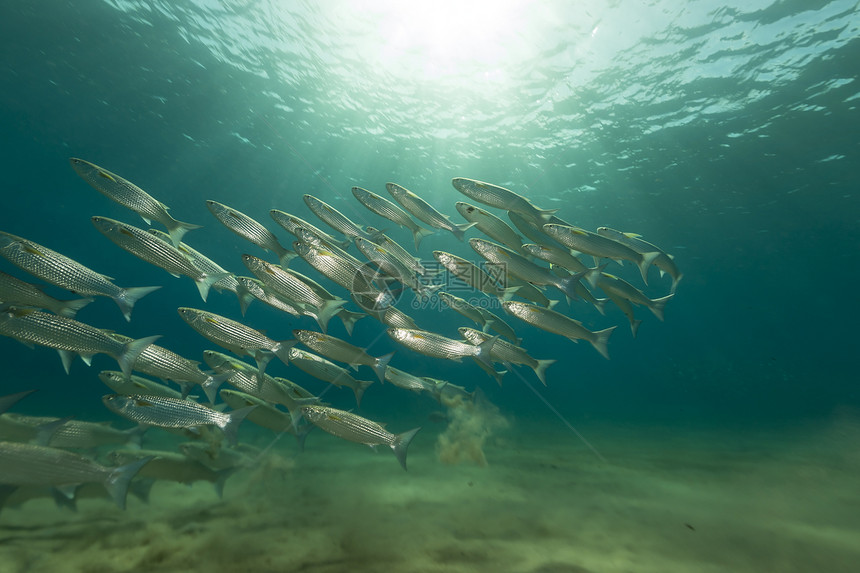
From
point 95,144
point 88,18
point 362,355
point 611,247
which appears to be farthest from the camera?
point 95,144

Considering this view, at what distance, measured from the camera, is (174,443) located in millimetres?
12227

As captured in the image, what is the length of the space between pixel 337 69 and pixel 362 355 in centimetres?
1531

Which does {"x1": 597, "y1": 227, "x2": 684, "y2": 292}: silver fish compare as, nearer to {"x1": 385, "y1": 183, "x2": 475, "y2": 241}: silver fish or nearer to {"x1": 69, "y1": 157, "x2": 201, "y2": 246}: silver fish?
{"x1": 385, "y1": 183, "x2": 475, "y2": 241}: silver fish

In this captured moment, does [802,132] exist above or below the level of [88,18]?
above

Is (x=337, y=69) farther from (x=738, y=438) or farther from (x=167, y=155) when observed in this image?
(x=738, y=438)

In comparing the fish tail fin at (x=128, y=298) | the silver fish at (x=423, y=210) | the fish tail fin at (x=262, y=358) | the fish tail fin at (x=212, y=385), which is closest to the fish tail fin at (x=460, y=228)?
the silver fish at (x=423, y=210)

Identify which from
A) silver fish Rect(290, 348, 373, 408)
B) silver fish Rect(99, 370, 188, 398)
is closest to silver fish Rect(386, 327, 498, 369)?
silver fish Rect(290, 348, 373, 408)

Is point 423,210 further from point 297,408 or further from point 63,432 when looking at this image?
point 63,432

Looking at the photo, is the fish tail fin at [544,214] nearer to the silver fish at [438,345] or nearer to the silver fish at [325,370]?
the silver fish at [438,345]

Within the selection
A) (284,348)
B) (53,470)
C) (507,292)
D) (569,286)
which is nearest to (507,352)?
(507,292)

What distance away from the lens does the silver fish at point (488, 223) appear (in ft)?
18.4

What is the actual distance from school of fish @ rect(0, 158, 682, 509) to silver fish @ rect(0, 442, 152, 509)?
0.01 m

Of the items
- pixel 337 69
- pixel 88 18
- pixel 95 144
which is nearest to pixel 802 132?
pixel 337 69

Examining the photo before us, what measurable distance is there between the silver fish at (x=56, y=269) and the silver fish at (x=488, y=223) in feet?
13.8
